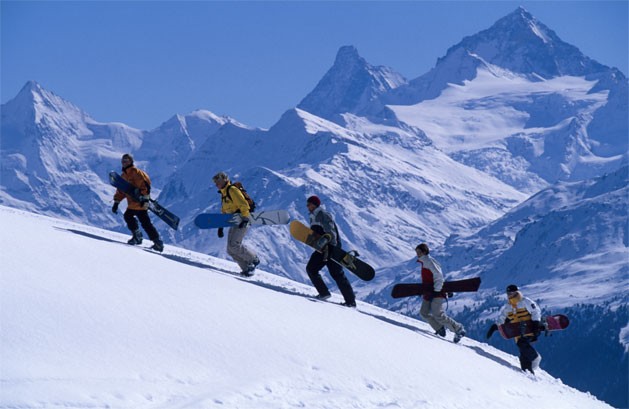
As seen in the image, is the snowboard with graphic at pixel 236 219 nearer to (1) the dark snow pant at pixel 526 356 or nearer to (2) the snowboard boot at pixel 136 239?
(2) the snowboard boot at pixel 136 239

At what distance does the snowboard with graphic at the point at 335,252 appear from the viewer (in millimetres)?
20906

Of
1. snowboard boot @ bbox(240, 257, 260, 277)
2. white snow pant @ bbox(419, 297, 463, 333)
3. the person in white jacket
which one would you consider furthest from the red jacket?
snowboard boot @ bbox(240, 257, 260, 277)

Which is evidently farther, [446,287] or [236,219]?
[446,287]

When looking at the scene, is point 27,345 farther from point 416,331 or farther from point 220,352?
point 416,331

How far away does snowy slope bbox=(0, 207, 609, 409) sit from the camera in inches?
481

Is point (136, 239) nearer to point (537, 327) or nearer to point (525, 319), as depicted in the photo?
point (525, 319)

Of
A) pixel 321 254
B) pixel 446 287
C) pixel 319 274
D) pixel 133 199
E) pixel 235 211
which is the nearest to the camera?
pixel 321 254

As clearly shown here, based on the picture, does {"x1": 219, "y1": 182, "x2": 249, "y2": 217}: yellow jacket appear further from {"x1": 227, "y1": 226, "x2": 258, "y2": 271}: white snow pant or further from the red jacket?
the red jacket

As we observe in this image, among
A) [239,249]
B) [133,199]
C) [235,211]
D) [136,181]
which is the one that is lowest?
[239,249]

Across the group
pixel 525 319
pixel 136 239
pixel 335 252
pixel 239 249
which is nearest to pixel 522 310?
pixel 525 319

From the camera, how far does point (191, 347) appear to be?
45.1ft

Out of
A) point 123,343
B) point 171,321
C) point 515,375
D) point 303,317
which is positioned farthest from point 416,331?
point 123,343

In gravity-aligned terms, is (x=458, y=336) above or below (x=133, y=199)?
below

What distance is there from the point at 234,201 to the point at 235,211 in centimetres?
26
